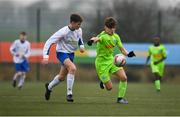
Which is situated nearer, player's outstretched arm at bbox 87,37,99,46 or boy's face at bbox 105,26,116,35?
player's outstretched arm at bbox 87,37,99,46

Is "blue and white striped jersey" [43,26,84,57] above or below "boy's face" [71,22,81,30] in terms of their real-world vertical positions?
below

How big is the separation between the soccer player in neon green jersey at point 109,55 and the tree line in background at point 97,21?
21598 millimetres

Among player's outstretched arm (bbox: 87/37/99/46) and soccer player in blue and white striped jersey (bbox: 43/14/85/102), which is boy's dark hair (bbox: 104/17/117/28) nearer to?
player's outstretched arm (bbox: 87/37/99/46)

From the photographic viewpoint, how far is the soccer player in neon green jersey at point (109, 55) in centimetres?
1609

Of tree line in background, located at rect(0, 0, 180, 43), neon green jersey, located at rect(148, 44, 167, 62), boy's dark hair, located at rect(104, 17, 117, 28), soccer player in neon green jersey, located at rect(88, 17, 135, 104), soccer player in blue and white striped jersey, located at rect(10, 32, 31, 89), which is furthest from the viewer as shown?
tree line in background, located at rect(0, 0, 180, 43)

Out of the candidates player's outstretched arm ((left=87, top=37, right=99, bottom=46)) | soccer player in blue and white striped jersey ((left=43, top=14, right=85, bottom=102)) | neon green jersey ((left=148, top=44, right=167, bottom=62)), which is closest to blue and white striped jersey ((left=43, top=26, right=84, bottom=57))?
soccer player in blue and white striped jersey ((left=43, top=14, right=85, bottom=102))

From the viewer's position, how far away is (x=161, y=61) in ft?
83.9

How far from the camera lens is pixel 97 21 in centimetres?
3878

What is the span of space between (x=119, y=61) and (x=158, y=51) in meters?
9.61

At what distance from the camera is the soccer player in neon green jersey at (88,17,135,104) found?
16094mm

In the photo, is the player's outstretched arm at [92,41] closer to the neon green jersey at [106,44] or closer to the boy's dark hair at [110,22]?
the neon green jersey at [106,44]

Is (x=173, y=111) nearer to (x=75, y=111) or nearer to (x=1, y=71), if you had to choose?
(x=75, y=111)

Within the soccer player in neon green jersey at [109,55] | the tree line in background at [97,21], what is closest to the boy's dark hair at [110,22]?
the soccer player in neon green jersey at [109,55]

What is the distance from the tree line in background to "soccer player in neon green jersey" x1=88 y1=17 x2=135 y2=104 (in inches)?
850
